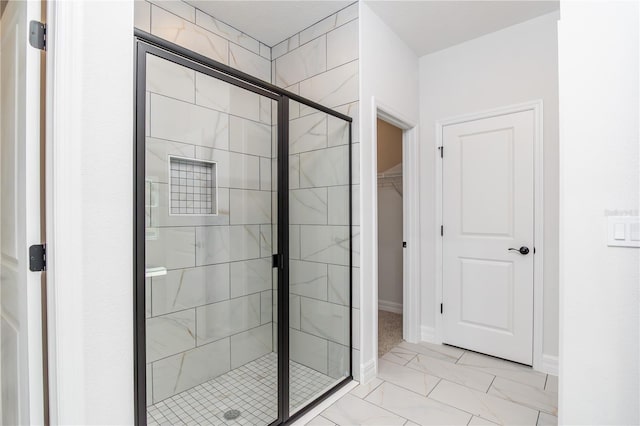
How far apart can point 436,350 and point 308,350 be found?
1.36 metres

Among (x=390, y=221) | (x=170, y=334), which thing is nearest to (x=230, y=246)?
(x=170, y=334)

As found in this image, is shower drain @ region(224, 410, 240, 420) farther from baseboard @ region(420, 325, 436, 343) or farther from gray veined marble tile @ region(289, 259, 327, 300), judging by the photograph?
baseboard @ region(420, 325, 436, 343)

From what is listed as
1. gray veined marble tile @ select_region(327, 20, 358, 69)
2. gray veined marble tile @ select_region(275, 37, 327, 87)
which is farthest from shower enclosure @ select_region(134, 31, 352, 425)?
gray veined marble tile @ select_region(275, 37, 327, 87)

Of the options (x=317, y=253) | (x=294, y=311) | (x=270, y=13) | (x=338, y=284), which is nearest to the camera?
(x=294, y=311)

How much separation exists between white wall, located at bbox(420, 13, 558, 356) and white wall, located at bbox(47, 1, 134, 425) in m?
2.55

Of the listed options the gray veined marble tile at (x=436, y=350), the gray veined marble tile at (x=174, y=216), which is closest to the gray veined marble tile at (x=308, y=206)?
the gray veined marble tile at (x=174, y=216)

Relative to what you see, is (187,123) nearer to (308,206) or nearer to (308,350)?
(308,206)

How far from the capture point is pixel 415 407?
2.00 m

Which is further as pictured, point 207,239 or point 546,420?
point 546,420

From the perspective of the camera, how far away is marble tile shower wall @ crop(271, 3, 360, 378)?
2047 millimetres

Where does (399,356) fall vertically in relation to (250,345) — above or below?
below

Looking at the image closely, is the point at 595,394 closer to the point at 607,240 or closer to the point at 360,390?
the point at 607,240

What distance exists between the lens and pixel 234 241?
1.71m

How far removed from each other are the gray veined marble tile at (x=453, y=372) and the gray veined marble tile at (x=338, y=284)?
2.78 ft
